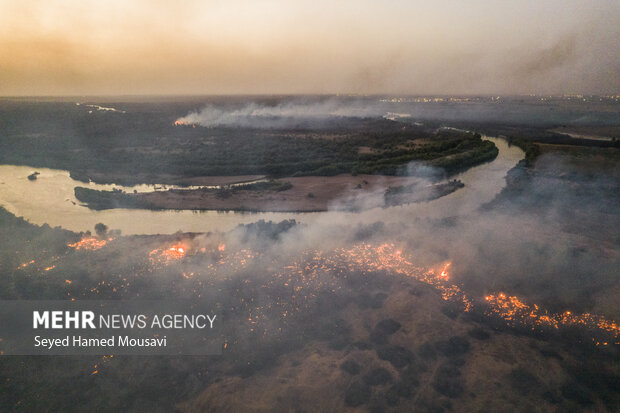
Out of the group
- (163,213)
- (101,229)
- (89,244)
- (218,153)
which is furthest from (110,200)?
(218,153)

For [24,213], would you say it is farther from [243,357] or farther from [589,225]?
[589,225]

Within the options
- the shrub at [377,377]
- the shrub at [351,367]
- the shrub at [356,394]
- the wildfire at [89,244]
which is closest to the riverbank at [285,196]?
the wildfire at [89,244]

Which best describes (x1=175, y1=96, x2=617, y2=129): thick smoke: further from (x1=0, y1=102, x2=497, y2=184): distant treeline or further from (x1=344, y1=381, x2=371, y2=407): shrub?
(x1=344, y1=381, x2=371, y2=407): shrub

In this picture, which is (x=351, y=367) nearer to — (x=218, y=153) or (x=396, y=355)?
(x=396, y=355)

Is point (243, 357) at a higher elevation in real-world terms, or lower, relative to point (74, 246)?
lower

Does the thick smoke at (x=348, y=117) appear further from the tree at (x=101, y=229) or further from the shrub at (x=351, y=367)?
the shrub at (x=351, y=367)

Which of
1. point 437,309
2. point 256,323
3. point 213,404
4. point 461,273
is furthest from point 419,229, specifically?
point 213,404
